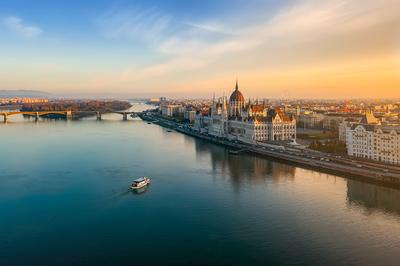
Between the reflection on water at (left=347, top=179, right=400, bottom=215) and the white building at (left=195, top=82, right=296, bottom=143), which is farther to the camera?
the white building at (left=195, top=82, right=296, bottom=143)

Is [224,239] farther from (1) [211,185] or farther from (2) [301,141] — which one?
(2) [301,141]

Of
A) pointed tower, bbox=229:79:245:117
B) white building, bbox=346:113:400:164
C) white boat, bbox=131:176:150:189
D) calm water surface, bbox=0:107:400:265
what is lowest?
calm water surface, bbox=0:107:400:265

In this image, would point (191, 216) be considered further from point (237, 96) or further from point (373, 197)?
point (237, 96)

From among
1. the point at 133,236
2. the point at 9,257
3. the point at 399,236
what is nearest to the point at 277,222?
the point at 399,236

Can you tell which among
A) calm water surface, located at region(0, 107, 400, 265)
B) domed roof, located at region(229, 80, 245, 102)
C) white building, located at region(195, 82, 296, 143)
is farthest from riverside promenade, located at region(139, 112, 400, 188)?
domed roof, located at region(229, 80, 245, 102)

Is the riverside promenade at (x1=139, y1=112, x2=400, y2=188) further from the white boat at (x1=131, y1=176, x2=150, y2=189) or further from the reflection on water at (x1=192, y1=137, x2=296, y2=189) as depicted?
the white boat at (x1=131, y1=176, x2=150, y2=189)

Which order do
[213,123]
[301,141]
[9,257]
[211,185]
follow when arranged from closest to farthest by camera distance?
[9,257]
[211,185]
[301,141]
[213,123]
